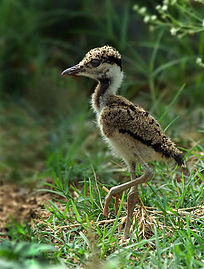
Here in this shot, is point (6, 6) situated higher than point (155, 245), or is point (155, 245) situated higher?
point (6, 6)

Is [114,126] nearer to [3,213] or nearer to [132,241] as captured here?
[132,241]

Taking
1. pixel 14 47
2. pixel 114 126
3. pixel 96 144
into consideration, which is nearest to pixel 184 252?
pixel 114 126

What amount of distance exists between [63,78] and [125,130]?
3.25 metres

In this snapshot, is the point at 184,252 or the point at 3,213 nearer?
the point at 184,252

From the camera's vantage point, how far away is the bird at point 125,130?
2.83 m

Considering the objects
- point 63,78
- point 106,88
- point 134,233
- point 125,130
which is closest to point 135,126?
point 125,130

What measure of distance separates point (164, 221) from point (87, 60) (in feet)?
3.50

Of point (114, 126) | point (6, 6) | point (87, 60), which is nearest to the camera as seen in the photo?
point (114, 126)

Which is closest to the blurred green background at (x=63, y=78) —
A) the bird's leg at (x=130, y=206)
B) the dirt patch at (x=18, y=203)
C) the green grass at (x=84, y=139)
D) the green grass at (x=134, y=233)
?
the green grass at (x=84, y=139)

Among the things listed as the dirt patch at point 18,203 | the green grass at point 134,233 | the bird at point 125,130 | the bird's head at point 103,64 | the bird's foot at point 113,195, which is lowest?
the dirt patch at point 18,203

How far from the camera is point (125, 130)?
282cm

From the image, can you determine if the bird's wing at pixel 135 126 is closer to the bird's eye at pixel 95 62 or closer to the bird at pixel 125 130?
the bird at pixel 125 130

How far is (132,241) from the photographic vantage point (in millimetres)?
2852

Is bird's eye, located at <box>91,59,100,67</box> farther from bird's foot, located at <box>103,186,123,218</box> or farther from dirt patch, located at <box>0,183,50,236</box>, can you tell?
dirt patch, located at <box>0,183,50,236</box>
